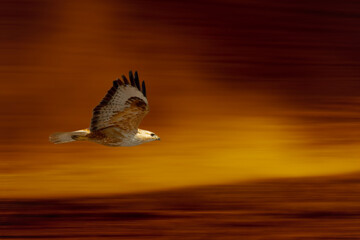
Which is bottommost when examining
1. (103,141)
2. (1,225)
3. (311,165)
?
(1,225)

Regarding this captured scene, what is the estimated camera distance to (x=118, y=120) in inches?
77.4

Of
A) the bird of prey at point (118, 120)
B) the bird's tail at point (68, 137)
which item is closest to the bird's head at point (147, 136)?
the bird of prey at point (118, 120)

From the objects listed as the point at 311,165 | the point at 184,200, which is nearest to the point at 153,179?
the point at 184,200

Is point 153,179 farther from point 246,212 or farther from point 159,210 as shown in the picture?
point 246,212

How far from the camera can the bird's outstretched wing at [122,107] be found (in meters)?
1.93

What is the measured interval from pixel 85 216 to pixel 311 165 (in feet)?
5.29

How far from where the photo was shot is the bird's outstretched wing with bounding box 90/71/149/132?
193 centimetres

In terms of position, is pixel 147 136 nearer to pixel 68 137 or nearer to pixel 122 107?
pixel 122 107

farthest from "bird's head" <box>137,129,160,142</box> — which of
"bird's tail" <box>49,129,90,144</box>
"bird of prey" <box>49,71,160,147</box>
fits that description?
"bird's tail" <box>49,129,90,144</box>

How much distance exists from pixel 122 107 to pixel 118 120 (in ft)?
0.17

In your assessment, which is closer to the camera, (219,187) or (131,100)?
(131,100)

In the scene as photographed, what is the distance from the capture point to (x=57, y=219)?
9.79ft

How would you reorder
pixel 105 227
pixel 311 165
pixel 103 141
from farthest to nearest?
1. pixel 311 165
2. pixel 105 227
3. pixel 103 141

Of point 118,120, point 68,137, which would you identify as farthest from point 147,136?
point 68,137
